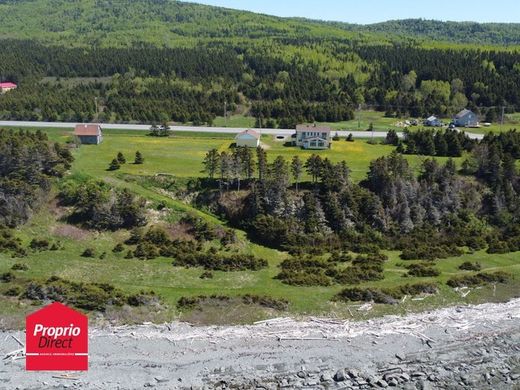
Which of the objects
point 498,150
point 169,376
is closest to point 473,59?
point 498,150

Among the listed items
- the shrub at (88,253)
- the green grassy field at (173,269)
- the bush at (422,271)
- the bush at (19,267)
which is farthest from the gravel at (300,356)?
the shrub at (88,253)

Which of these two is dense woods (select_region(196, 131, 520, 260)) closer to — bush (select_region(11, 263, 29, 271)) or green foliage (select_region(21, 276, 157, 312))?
green foliage (select_region(21, 276, 157, 312))

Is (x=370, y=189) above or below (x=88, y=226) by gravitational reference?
above

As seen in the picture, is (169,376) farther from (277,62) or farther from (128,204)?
(277,62)

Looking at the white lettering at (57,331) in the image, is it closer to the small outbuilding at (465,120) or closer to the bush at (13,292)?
the bush at (13,292)

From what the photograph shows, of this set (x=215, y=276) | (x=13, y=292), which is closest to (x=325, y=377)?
(x=215, y=276)

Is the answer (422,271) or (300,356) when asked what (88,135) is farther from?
(300,356)

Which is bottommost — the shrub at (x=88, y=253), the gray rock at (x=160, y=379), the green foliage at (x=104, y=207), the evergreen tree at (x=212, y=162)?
the gray rock at (x=160, y=379)
